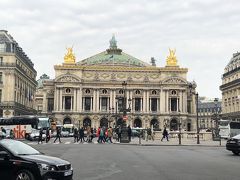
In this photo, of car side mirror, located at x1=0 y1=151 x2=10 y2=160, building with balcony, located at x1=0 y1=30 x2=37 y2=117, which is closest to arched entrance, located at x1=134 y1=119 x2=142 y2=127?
building with balcony, located at x1=0 y1=30 x2=37 y2=117

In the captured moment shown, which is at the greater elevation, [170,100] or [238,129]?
[170,100]

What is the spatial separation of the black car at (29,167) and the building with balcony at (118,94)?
102215 mm

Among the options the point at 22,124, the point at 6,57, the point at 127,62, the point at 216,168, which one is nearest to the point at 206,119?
the point at 127,62

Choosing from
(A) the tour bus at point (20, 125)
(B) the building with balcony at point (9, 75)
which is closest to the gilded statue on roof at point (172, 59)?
(B) the building with balcony at point (9, 75)

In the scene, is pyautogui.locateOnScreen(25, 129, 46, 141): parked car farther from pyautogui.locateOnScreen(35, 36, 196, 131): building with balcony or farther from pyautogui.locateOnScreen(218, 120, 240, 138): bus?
pyautogui.locateOnScreen(35, 36, 196, 131): building with balcony

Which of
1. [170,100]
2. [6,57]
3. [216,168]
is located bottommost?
[216,168]

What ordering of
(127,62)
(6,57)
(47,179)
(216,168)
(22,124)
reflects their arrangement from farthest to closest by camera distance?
(127,62) < (6,57) < (22,124) < (216,168) < (47,179)

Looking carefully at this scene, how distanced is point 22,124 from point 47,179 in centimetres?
4679

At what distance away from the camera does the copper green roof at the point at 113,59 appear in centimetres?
13150

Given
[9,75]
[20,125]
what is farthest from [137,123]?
[20,125]

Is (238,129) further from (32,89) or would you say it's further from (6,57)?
(32,89)

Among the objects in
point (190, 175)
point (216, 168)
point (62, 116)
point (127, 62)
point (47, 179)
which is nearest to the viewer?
point (47, 179)

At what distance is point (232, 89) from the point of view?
10256 centimetres

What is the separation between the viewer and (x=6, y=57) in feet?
282
